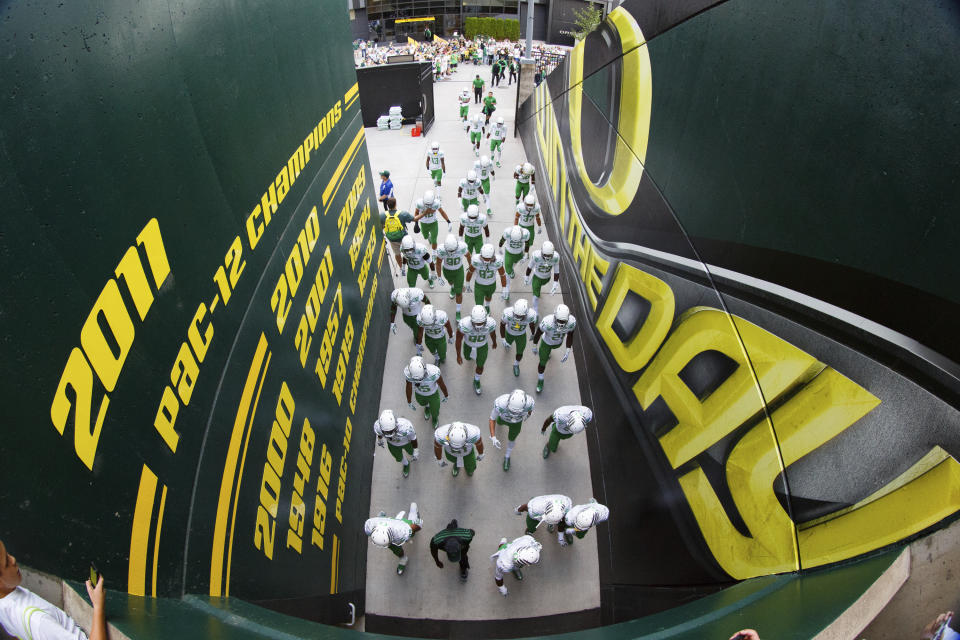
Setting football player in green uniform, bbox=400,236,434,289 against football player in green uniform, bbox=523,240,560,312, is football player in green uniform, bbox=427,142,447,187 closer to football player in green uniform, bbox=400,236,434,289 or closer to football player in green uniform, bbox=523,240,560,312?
football player in green uniform, bbox=400,236,434,289

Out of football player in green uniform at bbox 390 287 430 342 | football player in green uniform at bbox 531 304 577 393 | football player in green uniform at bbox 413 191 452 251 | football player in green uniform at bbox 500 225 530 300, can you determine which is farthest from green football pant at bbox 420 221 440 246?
football player in green uniform at bbox 531 304 577 393

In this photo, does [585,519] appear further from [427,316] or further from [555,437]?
[427,316]

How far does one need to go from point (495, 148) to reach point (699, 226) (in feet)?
44.3

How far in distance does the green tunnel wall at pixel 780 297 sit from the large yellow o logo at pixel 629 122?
0.08 m

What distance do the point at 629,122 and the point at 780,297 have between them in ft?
14.7

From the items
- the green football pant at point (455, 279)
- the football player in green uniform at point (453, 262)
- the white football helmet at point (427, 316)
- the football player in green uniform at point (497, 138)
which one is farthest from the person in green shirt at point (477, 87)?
the white football helmet at point (427, 316)

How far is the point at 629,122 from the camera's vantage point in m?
7.23

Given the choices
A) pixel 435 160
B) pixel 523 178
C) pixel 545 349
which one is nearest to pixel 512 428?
pixel 545 349

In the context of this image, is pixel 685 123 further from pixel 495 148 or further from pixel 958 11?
pixel 495 148

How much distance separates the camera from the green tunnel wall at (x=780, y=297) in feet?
8.93

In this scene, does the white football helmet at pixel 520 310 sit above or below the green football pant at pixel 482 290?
above

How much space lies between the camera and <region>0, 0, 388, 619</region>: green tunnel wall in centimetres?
213

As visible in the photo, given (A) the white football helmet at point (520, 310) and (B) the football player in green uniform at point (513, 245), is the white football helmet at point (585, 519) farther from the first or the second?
(B) the football player in green uniform at point (513, 245)

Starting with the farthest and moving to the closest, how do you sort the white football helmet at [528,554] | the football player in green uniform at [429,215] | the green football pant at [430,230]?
the green football pant at [430,230] → the football player in green uniform at [429,215] → the white football helmet at [528,554]
